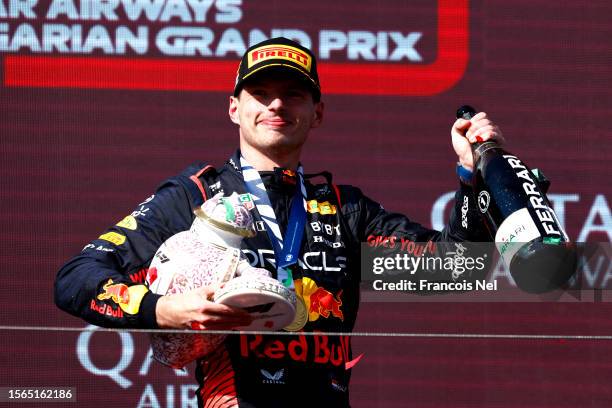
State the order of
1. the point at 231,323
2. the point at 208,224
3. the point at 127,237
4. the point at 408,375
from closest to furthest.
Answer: the point at 231,323, the point at 208,224, the point at 127,237, the point at 408,375

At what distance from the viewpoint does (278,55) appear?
2.00 m

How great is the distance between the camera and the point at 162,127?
3.09 m

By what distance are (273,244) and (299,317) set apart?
0.13 m

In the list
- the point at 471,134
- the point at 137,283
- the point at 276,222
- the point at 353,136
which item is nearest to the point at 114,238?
the point at 137,283

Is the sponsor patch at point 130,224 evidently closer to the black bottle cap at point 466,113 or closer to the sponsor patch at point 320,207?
the sponsor patch at point 320,207

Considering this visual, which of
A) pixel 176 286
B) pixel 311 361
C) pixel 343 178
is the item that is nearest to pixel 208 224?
pixel 176 286

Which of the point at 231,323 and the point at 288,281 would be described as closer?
the point at 231,323

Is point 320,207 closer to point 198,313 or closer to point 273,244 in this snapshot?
point 273,244

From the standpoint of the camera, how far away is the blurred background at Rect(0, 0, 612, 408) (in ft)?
9.93

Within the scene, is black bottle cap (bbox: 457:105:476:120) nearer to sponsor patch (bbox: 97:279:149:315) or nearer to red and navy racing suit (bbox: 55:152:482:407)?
red and navy racing suit (bbox: 55:152:482:407)

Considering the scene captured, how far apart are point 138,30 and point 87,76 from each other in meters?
0.16

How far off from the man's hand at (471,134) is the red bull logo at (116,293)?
0.57m

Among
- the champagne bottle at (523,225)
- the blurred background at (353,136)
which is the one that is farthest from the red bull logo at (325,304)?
the blurred background at (353,136)

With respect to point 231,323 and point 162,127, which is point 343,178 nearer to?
point 162,127
